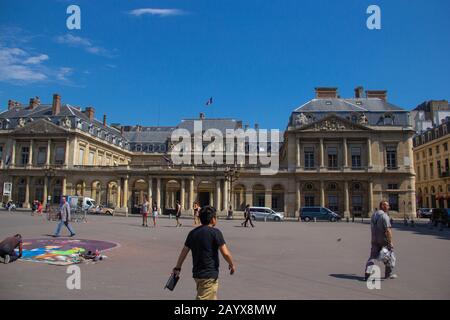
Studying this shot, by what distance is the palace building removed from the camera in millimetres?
50094

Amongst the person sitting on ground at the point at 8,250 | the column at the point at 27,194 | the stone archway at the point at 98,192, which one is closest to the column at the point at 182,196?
the stone archway at the point at 98,192

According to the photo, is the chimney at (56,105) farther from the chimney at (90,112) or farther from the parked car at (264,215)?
the parked car at (264,215)

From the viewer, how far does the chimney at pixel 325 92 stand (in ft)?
192

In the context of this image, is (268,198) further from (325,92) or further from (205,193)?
(325,92)

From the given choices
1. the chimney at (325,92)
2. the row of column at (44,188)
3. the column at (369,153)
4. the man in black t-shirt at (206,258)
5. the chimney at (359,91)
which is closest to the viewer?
the man in black t-shirt at (206,258)

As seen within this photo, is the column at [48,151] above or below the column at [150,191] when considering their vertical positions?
above

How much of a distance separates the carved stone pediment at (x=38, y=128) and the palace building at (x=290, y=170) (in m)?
0.15

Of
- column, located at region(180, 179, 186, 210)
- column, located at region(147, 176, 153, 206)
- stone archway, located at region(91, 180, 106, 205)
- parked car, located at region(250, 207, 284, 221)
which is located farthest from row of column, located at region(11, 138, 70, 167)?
parked car, located at region(250, 207, 284, 221)

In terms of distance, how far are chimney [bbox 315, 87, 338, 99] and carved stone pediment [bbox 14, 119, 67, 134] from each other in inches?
1663

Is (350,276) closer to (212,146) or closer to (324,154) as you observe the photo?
(324,154)

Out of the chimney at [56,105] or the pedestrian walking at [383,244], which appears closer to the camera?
the pedestrian walking at [383,244]

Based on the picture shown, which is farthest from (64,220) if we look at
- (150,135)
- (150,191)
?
(150,135)

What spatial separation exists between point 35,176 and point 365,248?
54.6 meters

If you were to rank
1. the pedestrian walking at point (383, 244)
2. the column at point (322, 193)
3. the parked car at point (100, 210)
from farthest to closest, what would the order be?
1. the column at point (322, 193)
2. the parked car at point (100, 210)
3. the pedestrian walking at point (383, 244)
